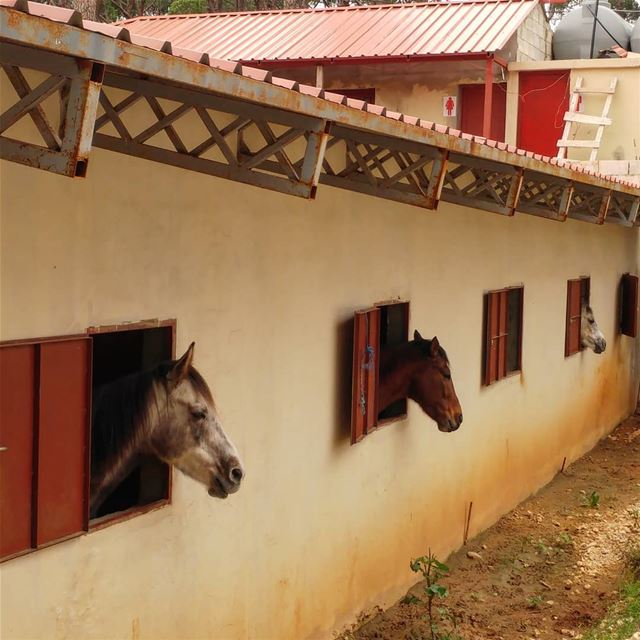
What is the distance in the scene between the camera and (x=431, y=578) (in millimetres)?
8266

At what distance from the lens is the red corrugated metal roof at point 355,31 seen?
52.6 ft

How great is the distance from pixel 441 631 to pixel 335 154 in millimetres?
3507

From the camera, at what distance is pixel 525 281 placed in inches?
429

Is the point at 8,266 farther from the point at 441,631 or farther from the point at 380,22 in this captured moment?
the point at 380,22

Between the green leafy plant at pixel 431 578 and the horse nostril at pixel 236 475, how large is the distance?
101 inches

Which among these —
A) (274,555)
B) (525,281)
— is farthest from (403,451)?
(525,281)

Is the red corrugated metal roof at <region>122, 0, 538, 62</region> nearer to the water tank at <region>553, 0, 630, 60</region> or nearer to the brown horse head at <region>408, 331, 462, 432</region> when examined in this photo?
the water tank at <region>553, 0, 630, 60</region>

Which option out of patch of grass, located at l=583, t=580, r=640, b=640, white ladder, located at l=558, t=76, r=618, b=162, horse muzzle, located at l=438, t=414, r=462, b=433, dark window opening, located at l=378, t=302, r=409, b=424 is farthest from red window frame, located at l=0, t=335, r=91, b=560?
white ladder, located at l=558, t=76, r=618, b=162

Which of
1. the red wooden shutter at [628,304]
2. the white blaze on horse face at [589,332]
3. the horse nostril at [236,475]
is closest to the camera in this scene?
the horse nostril at [236,475]

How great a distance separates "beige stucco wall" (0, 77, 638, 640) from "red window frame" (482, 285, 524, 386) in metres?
0.14

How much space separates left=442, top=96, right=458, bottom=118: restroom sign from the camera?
16.8 m

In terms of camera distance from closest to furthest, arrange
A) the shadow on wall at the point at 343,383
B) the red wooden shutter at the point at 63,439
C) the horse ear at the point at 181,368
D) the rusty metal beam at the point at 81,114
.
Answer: the rusty metal beam at the point at 81,114, the red wooden shutter at the point at 63,439, the horse ear at the point at 181,368, the shadow on wall at the point at 343,383

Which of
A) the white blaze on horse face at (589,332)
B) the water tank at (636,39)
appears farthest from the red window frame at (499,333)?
the water tank at (636,39)

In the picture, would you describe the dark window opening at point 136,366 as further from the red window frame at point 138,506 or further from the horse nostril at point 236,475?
the horse nostril at point 236,475
